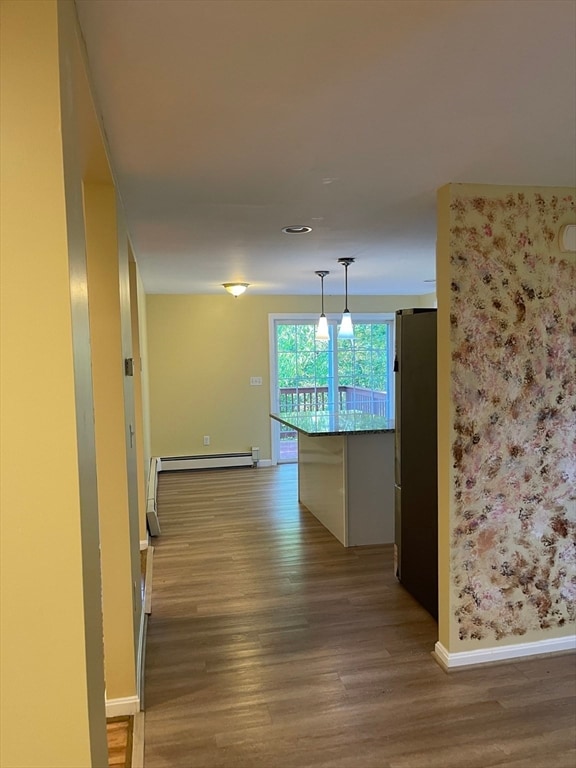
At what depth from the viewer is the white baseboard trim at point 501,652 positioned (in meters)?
2.56

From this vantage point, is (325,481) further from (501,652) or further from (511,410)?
(511,410)

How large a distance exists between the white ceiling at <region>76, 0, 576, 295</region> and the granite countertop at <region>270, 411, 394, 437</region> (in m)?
1.67

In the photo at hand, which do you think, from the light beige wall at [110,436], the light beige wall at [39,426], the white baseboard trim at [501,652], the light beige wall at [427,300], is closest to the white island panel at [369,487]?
Answer: the white baseboard trim at [501,652]

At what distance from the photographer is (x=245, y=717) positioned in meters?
2.24

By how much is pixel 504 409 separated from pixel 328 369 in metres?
5.07

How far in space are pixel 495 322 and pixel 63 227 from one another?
206 centimetres

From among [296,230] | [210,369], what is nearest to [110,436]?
[296,230]

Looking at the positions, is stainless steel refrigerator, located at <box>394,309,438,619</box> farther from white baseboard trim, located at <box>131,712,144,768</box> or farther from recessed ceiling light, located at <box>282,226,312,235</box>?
white baseboard trim, located at <box>131,712,144,768</box>

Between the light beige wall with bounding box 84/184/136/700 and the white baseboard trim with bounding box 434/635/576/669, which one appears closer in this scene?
the light beige wall with bounding box 84/184/136/700

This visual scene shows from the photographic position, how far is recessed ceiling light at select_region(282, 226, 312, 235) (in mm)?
3134

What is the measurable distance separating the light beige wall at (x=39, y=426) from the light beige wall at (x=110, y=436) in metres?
1.14

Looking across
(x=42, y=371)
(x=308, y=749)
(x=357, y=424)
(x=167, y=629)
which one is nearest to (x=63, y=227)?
(x=42, y=371)

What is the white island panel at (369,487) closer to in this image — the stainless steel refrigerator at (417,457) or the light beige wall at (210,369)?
the stainless steel refrigerator at (417,457)

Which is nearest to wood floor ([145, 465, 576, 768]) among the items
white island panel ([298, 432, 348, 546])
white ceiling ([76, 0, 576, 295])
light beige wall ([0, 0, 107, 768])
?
white island panel ([298, 432, 348, 546])
